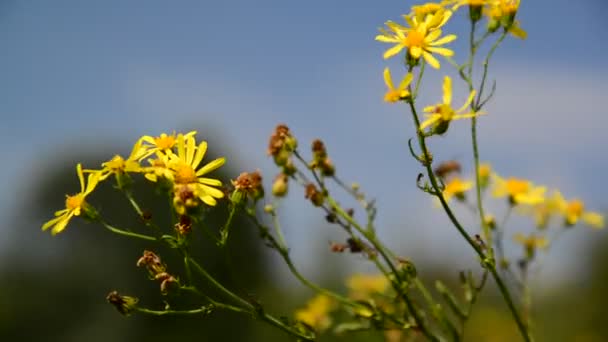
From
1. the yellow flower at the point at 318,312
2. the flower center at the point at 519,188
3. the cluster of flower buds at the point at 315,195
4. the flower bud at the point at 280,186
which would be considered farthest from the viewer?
the yellow flower at the point at 318,312

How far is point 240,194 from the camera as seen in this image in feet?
8.21

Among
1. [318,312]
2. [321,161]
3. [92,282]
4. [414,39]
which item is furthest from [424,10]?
[92,282]

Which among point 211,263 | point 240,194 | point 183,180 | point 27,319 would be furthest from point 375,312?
point 27,319

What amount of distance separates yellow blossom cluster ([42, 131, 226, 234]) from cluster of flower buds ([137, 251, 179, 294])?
261mm

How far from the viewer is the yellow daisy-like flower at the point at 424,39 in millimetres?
2307

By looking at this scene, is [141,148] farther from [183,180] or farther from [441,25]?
[441,25]

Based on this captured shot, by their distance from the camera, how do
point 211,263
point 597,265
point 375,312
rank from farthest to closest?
point 211,263, point 597,265, point 375,312

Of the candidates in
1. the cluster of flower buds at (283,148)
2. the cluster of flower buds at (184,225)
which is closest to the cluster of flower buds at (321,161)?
the cluster of flower buds at (283,148)

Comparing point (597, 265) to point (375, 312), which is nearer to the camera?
point (375, 312)

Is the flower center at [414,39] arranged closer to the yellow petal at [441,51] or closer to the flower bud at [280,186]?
Answer: the yellow petal at [441,51]

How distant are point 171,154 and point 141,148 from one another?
11 centimetres

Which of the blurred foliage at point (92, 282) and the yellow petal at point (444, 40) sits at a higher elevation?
the blurred foliage at point (92, 282)

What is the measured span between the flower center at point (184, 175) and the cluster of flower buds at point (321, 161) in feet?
2.07

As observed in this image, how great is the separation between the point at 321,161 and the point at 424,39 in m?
0.71
